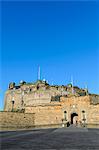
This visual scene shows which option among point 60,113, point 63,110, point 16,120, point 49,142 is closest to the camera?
point 49,142


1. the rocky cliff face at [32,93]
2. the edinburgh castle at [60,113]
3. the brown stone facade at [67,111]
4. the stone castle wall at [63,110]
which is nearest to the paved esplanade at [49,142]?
the edinburgh castle at [60,113]

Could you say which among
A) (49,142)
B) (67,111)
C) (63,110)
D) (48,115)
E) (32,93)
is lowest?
(49,142)

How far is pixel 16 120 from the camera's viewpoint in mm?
42594

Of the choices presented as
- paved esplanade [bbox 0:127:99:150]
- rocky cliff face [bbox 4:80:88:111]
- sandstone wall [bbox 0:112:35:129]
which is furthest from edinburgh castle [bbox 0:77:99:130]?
paved esplanade [bbox 0:127:99:150]

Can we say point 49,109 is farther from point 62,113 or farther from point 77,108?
point 77,108

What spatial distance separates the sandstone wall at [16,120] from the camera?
4055 cm

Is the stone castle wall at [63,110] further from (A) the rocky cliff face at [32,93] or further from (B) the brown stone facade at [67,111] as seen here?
(A) the rocky cliff face at [32,93]

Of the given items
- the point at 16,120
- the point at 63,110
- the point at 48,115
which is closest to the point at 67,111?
the point at 63,110

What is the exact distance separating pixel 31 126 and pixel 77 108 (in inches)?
372

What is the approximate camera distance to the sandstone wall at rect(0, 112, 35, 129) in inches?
1597

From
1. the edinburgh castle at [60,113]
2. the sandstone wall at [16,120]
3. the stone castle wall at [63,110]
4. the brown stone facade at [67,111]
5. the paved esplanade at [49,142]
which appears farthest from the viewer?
the stone castle wall at [63,110]

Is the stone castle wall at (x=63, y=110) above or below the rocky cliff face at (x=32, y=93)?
below

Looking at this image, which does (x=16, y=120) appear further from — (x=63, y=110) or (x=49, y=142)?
(x=49, y=142)

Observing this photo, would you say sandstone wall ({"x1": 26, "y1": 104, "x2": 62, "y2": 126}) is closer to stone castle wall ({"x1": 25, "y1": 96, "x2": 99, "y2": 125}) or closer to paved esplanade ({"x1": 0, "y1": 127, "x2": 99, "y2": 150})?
stone castle wall ({"x1": 25, "y1": 96, "x2": 99, "y2": 125})
